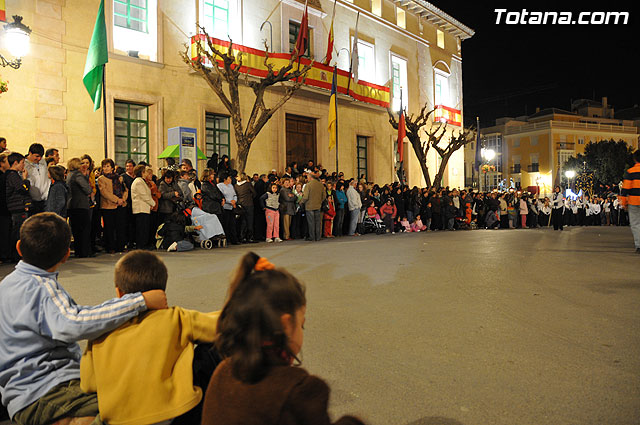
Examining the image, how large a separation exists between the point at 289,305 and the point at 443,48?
36.8 meters

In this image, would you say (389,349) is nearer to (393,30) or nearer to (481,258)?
(481,258)

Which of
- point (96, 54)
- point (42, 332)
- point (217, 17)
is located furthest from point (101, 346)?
point (217, 17)

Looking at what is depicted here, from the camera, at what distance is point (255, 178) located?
53.9 feet

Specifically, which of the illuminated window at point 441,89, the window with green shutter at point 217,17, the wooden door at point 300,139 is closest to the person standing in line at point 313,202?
the window with green shutter at point 217,17

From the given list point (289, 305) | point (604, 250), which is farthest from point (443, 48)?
point (289, 305)

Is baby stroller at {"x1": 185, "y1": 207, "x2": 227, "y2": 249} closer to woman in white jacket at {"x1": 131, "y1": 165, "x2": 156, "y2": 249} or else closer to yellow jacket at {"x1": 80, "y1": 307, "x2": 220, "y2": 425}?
woman in white jacket at {"x1": 131, "y1": 165, "x2": 156, "y2": 249}

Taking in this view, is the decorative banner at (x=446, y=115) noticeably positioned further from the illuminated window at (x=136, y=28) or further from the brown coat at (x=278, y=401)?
the brown coat at (x=278, y=401)

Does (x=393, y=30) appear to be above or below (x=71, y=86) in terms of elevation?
above

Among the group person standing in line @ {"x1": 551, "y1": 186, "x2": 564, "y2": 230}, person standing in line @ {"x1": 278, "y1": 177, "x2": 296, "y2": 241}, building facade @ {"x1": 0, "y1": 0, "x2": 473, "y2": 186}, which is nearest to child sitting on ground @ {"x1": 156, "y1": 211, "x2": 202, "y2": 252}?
person standing in line @ {"x1": 278, "y1": 177, "x2": 296, "y2": 241}

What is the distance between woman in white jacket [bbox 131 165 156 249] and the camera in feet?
37.9

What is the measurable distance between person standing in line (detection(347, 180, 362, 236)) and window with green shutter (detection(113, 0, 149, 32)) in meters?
9.32

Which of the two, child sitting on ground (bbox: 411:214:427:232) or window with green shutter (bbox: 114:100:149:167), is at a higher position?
window with green shutter (bbox: 114:100:149:167)

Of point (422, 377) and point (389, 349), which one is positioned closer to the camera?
point (422, 377)

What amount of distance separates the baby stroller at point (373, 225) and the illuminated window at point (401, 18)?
1684 centimetres
